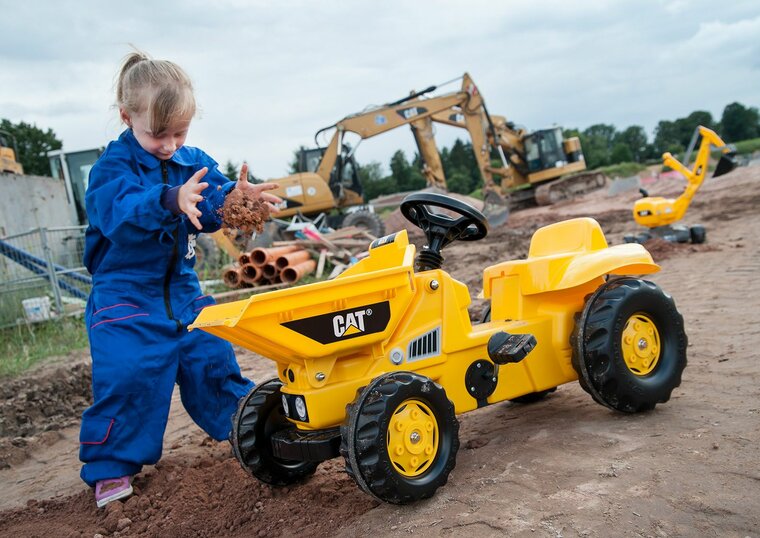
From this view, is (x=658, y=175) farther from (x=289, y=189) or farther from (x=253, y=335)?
(x=253, y=335)

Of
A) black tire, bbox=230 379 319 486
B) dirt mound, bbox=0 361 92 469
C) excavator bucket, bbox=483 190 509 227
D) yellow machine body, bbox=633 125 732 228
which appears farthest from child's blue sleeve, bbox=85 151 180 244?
excavator bucket, bbox=483 190 509 227

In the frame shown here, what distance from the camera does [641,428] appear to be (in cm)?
289

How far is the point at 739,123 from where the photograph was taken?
1810 inches

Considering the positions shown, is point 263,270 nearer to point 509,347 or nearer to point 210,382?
point 210,382

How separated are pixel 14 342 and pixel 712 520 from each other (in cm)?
763

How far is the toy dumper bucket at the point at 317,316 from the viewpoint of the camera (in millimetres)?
2266

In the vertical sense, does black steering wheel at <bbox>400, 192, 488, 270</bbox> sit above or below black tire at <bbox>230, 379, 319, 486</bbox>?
above

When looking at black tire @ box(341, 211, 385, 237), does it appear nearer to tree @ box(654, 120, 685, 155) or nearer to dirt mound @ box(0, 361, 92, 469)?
dirt mound @ box(0, 361, 92, 469)

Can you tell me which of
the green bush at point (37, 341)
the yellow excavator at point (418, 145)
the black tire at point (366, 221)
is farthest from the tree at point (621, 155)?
the green bush at point (37, 341)

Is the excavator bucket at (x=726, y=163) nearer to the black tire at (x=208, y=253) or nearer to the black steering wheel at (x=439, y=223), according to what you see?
the black steering wheel at (x=439, y=223)

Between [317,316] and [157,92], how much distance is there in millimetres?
1130

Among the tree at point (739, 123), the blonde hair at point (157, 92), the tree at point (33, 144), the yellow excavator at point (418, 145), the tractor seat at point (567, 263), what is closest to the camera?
the blonde hair at point (157, 92)

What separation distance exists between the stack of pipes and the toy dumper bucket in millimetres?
8027

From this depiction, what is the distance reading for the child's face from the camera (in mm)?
2735
